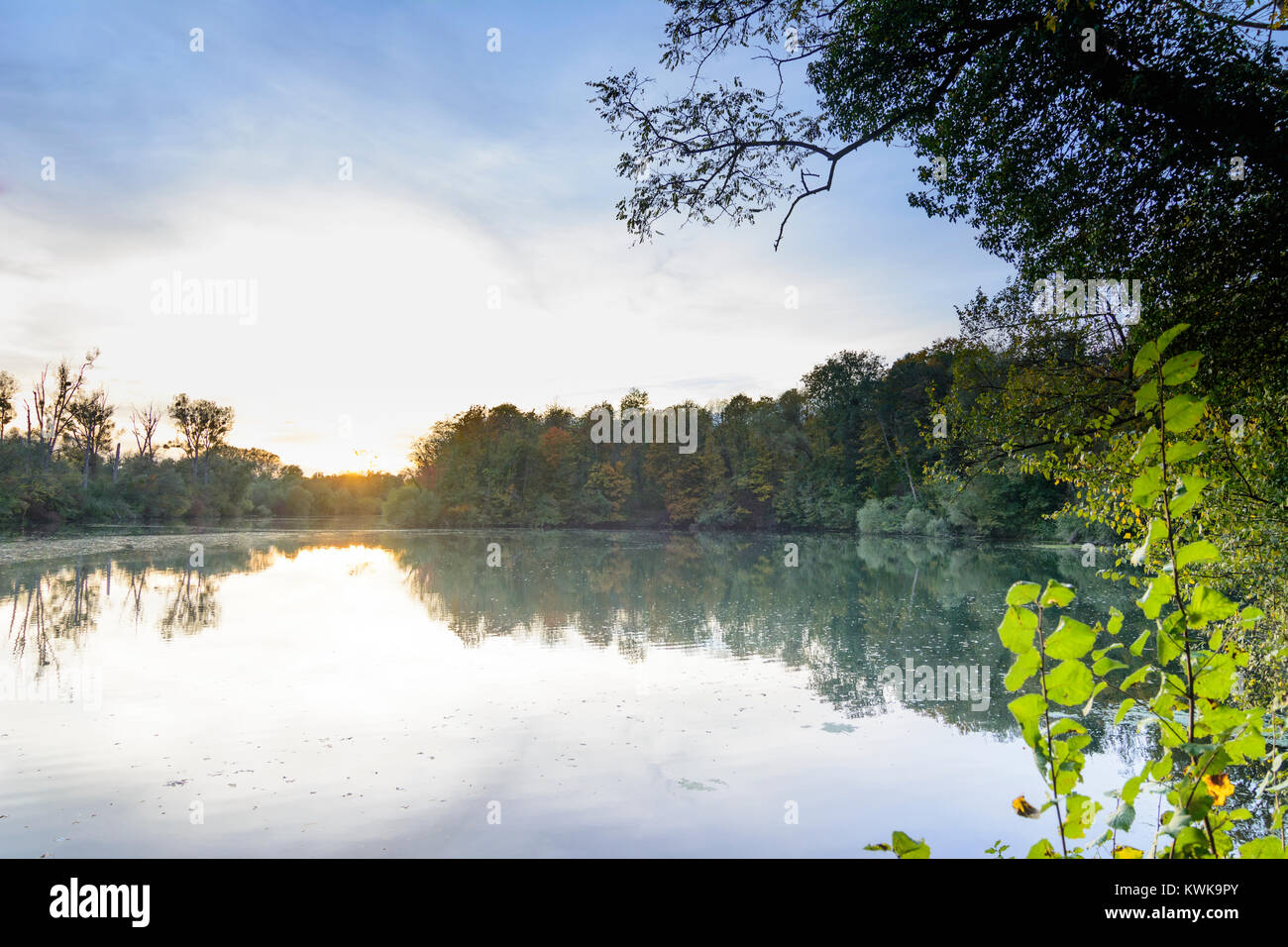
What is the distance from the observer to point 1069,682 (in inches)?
53.4

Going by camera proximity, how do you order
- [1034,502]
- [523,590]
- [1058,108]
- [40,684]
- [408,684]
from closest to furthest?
[1058,108], [40,684], [408,684], [523,590], [1034,502]

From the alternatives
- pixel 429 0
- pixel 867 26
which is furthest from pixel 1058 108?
pixel 429 0

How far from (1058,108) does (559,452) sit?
175ft

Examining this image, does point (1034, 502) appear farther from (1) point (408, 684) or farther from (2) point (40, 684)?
(2) point (40, 684)

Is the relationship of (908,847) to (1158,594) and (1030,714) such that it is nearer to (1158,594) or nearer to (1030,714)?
(1030,714)

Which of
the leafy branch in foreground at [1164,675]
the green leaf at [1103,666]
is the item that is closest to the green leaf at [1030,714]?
the leafy branch in foreground at [1164,675]

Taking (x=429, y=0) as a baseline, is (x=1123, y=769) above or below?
below

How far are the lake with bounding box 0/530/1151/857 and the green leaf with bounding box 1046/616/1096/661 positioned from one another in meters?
4.96

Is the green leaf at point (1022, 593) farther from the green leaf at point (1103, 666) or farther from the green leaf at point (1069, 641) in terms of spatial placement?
the green leaf at point (1103, 666)

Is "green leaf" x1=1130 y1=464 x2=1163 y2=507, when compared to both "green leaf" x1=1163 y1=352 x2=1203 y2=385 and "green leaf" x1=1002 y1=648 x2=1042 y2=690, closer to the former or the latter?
"green leaf" x1=1163 y1=352 x2=1203 y2=385

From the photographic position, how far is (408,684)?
35.5ft

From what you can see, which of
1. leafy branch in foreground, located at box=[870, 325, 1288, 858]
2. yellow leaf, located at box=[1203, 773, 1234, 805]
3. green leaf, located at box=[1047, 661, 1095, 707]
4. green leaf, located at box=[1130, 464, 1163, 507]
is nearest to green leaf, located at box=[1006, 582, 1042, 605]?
leafy branch in foreground, located at box=[870, 325, 1288, 858]

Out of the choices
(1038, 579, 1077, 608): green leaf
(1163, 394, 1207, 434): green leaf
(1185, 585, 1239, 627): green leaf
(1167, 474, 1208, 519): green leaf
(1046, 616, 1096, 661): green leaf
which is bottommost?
(1046, 616, 1096, 661): green leaf

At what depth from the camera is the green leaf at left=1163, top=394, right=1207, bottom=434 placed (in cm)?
129
